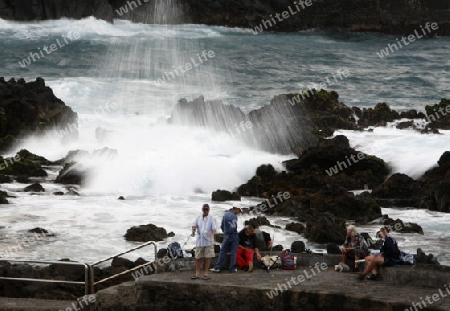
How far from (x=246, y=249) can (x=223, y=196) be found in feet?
43.5

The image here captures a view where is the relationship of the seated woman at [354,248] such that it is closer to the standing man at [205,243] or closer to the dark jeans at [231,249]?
the dark jeans at [231,249]

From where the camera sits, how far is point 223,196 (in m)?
30.8

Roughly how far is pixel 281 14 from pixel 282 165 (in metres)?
58.6

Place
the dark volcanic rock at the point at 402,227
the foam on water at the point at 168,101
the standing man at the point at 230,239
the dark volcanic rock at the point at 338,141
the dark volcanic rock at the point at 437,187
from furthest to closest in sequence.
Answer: the dark volcanic rock at the point at 338,141 → the dark volcanic rock at the point at 437,187 → the foam on water at the point at 168,101 → the dark volcanic rock at the point at 402,227 → the standing man at the point at 230,239

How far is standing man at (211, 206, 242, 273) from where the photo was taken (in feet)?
55.8

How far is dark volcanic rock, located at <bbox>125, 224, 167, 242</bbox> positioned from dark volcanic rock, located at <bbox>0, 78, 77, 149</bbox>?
570 inches

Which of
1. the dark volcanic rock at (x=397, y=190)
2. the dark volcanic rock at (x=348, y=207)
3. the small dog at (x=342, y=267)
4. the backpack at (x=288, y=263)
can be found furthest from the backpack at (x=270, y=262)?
the dark volcanic rock at (x=397, y=190)

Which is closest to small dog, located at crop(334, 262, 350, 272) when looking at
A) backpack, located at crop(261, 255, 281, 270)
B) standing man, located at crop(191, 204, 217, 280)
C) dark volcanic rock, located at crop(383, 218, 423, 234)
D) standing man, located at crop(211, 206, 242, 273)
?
backpack, located at crop(261, 255, 281, 270)

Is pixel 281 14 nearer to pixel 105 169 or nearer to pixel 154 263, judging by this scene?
pixel 105 169

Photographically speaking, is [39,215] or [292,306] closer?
[292,306]

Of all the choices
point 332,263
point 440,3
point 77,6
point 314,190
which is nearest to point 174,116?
point 314,190

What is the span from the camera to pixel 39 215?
27703 mm

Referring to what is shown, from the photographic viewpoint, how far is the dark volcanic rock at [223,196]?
30766 mm

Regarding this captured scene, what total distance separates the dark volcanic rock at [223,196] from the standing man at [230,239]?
13.4 m
